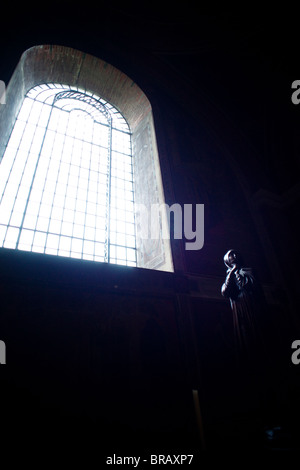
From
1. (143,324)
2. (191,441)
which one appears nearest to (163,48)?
(143,324)

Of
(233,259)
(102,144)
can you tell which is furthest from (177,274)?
(102,144)

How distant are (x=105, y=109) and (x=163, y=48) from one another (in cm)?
251

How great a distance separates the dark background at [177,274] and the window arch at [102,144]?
34 centimetres

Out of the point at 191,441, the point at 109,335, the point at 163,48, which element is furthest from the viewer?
the point at 163,48

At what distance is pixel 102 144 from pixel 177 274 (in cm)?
401

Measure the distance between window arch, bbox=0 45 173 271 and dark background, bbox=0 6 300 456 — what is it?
0.34 m

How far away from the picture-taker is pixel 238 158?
7.71 metres

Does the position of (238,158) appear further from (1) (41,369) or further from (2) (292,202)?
(1) (41,369)

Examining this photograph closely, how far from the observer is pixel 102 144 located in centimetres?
675

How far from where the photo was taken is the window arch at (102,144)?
16.2 ft

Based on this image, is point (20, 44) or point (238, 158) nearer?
point (20, 44)

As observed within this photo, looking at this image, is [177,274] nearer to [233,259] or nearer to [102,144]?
[233,259]

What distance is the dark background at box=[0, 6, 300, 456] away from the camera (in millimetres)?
3152
